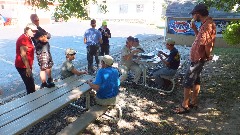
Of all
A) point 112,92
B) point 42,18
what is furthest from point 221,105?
point 42,18

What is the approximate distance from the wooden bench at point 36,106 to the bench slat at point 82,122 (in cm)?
38

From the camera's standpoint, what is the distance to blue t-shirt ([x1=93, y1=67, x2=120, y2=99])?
477cm

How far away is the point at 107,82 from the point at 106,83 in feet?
0.09

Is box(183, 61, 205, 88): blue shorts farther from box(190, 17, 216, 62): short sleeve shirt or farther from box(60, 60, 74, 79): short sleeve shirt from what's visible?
box(60, 60, 74, 79): short sleeve shirt

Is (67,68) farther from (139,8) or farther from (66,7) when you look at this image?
(139,8)

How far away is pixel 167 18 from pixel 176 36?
146 centimetres

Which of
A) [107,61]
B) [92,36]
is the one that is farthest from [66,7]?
[107,61]

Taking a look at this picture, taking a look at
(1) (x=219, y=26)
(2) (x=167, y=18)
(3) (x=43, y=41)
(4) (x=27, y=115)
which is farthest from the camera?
(2) (x=167, y=18)

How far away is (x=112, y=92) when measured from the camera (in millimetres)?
4973

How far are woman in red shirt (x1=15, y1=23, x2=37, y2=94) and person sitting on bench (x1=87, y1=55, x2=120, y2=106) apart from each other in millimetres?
1547

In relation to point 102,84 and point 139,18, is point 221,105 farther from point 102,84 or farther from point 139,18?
point 139,18

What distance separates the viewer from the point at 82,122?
175 inches

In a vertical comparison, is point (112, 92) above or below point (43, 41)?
below

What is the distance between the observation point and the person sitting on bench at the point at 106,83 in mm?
4777
